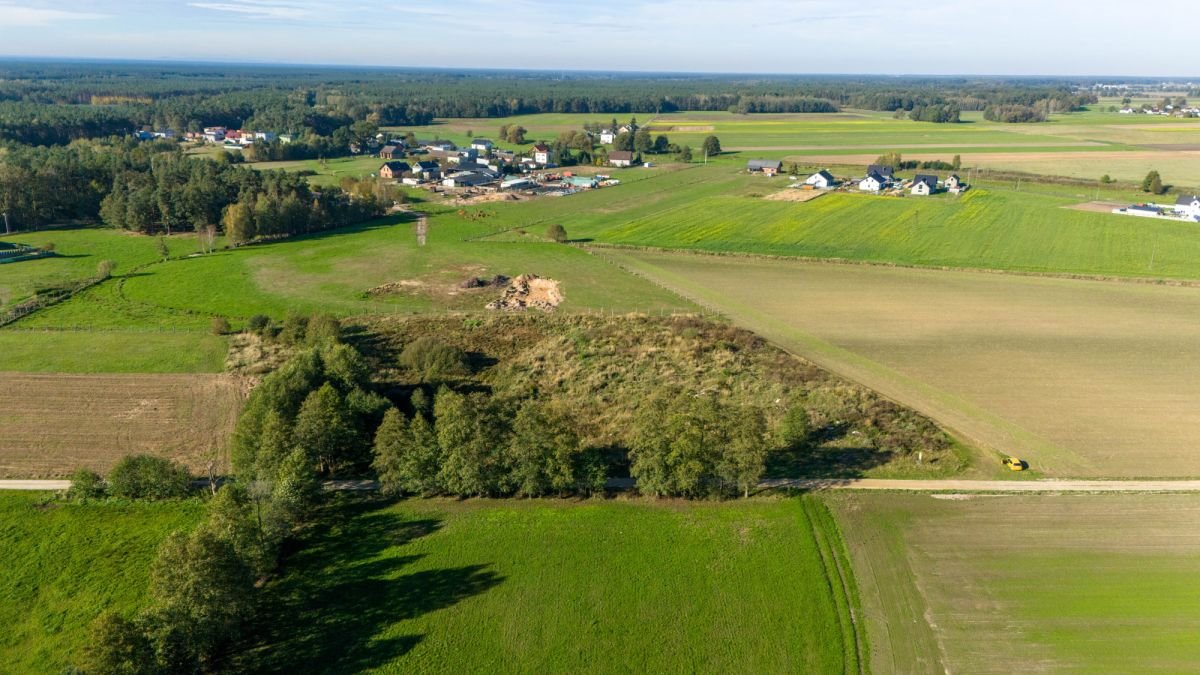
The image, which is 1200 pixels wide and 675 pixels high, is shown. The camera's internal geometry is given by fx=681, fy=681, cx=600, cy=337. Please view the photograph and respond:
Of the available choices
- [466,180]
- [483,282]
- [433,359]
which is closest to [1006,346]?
[433,359]

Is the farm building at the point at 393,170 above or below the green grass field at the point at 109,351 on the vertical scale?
above

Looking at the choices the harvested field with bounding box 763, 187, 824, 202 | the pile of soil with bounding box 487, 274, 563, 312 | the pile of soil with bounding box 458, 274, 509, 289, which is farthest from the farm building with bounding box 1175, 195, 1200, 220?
the pile of soil with bounding box 458, 274, 509, 289

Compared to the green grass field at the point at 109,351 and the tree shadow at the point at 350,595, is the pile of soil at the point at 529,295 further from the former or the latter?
the tree shadow at the point at 350,595

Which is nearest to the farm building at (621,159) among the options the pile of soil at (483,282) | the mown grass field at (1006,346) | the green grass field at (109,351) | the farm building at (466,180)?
the farm building at (466,180)

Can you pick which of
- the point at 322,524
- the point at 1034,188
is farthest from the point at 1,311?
the point at 1034,188

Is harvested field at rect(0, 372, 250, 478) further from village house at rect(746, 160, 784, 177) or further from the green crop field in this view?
village house at rect(746, 160, 784, 177)

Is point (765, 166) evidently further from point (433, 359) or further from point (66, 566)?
point (66, 566)
